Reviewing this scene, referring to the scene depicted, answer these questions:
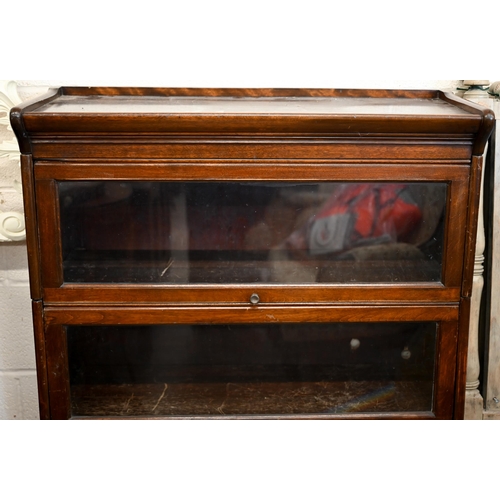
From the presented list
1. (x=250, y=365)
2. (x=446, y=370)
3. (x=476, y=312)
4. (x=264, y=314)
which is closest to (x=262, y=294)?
(x=264, y=314)

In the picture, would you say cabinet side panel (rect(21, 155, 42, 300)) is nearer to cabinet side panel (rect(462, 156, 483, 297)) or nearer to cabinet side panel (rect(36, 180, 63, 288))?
cabinet side panel (rect(36, 180, 63, 288))

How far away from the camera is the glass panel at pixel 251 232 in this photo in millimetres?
1350

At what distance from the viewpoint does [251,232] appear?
142cm

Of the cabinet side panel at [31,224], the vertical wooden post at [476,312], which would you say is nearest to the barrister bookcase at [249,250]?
the cabinet side panel at [31,224]

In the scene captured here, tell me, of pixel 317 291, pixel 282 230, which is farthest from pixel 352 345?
pixel 282 230

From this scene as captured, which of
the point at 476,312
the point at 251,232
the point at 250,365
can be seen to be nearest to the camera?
the point at 251,232

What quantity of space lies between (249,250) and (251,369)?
0.29m

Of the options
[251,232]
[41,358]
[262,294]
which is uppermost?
[251,232]

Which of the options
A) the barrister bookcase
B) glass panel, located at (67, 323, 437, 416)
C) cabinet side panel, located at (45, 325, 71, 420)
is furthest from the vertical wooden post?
cabinet side panel, located at (45, 325, 71, 420)

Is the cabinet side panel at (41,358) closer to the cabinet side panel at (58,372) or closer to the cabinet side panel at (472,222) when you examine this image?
the cabinet side panel at (58,372)

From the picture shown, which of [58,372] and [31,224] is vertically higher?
[31,224]

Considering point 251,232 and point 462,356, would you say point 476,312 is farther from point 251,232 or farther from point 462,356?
point 251,232

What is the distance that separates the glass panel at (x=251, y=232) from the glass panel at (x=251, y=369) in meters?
0.12

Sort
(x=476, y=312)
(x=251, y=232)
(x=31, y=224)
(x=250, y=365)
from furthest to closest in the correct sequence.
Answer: (x=476, y=312) → (x=250, y=365) → (x=251, y=232) → (x=31, y=224)
